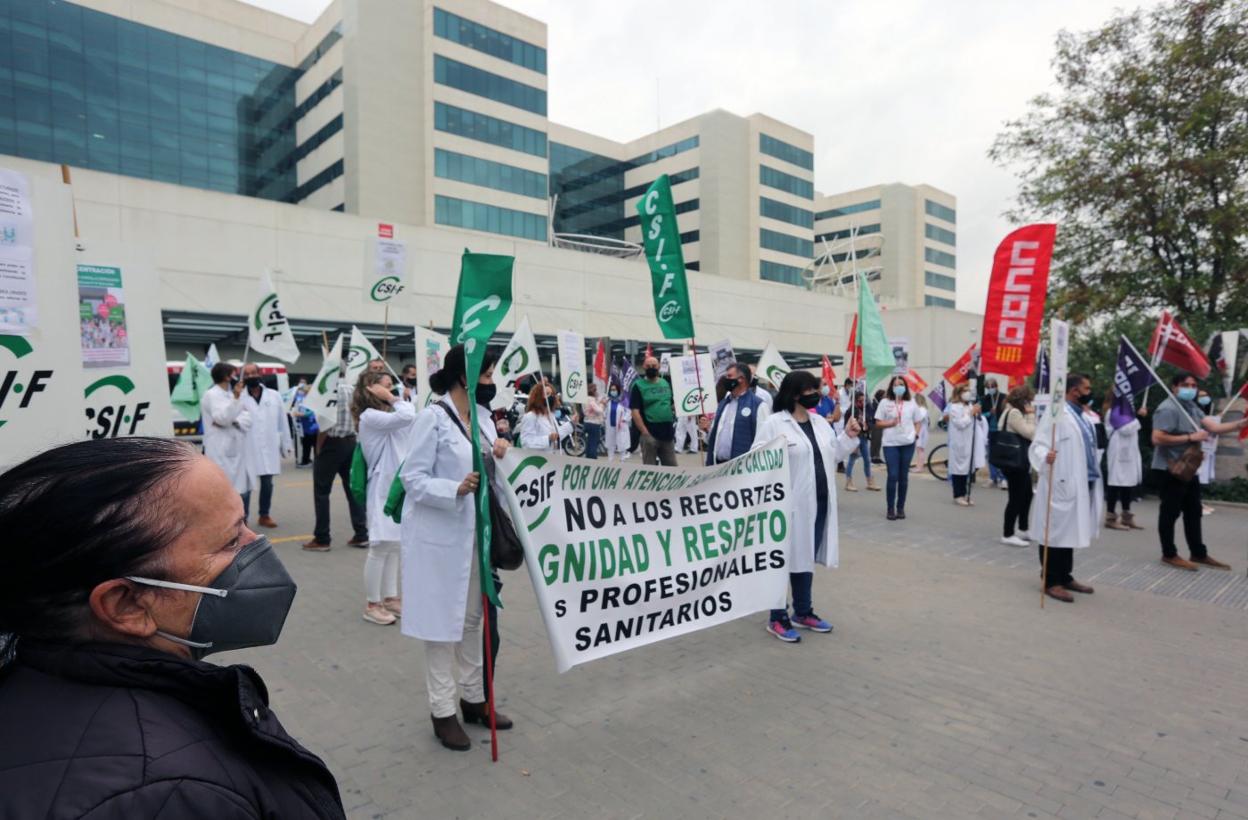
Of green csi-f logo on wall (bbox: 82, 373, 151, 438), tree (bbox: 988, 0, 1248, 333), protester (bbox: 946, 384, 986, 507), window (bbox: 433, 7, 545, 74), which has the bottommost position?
protester (bbox: 946, 384, 986, 507)

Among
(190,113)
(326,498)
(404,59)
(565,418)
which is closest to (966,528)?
(326,498)

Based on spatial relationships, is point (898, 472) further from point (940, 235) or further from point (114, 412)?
point (940, 235)

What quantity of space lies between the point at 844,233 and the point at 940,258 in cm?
1222

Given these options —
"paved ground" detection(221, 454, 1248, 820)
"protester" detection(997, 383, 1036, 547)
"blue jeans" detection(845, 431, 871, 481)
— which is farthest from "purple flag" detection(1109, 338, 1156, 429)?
"blue jeans" detection(845, 431, 871, 481)

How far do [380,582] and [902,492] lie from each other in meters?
7.59

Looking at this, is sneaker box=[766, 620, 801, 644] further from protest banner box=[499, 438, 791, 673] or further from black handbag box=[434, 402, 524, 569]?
black handbag box=[434, 402, 524, 569]

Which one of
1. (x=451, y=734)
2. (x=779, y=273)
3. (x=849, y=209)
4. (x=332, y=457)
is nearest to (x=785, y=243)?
(x=779, y=273)

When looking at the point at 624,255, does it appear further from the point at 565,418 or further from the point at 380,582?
the point at 380,582

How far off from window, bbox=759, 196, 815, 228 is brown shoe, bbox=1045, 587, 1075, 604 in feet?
205

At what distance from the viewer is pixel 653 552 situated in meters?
4.11

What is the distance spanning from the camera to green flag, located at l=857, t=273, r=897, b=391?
22.5 ft

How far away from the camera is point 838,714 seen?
4098mm

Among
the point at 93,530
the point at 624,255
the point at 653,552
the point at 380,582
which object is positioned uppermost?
the point at 624,255

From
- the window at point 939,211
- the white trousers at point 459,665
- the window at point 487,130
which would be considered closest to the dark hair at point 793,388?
the white trousers at point 459,665
